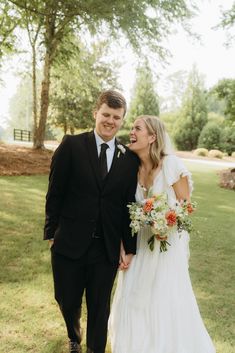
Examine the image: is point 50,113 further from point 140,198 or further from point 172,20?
point 140,198

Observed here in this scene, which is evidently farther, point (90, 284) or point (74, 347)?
point (74, 347)

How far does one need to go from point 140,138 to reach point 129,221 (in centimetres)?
78

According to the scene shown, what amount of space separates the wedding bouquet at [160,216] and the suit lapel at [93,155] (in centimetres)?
40

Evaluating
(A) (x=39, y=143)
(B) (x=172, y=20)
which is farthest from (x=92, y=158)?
(A) (x=39, y=143)

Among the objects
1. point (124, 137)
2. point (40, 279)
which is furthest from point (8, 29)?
point (124, 137)

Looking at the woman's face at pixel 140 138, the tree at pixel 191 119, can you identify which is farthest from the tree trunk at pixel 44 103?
the tree at pixel 191 119

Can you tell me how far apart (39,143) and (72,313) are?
16.2 m

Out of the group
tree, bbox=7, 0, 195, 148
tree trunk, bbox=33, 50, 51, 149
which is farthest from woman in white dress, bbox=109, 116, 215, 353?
tree trunk, bbox=33, 50, 51, 149

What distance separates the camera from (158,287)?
367 cm

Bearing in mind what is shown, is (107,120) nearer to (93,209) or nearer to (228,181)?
(93,209)

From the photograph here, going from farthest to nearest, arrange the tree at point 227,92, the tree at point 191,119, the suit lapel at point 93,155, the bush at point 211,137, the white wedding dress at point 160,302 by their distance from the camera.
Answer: the tree at point 191,119
the bush at point 211,137
the tree at point 227,92
the white wedding dress at point 160,302
the suit lapel at point 93,155

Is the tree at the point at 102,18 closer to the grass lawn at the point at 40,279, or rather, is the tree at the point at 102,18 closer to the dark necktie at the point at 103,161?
the grass lawn at the point at 40,279

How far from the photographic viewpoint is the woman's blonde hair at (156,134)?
3455 millimetres

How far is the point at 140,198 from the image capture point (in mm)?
3605
